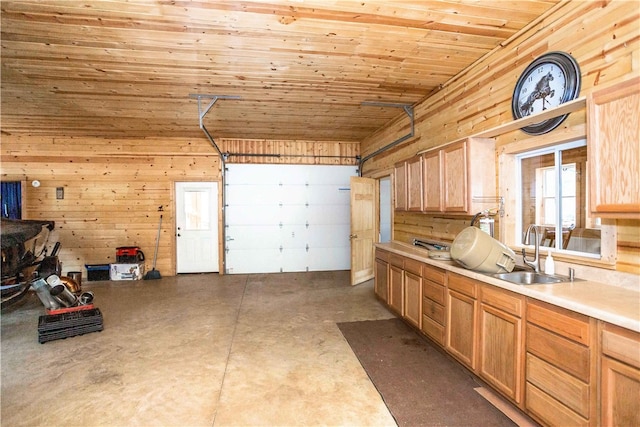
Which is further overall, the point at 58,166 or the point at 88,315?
the point at 58,166

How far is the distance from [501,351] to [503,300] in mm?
349

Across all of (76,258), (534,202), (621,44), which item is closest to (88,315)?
(76,258)

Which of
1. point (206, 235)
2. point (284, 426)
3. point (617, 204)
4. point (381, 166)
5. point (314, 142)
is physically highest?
point (314, 142)

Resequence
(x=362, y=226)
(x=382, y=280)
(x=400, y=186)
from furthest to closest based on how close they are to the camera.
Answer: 1. (x=362, y=226)
2. (x=382, y=280)
3. (x=400, y=186)

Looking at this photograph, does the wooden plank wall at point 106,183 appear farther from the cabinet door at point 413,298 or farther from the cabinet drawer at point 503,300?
the cabinet drawer at point 503,300

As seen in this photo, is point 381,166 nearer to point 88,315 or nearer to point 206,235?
point 206,235

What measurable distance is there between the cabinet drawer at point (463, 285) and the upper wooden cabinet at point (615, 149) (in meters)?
0.92

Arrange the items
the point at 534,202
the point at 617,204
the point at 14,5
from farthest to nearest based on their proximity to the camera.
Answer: the point at 534,202 → the point at 14,5 → the point at 617,204

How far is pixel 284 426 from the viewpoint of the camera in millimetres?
2018

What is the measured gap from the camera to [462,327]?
2535mm

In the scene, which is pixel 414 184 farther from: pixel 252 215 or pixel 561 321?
pixel 252 215

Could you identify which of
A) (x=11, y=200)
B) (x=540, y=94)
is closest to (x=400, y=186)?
(x=540, y=94)

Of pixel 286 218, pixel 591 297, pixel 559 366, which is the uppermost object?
pixel 286 218

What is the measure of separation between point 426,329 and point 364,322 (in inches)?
34.3
